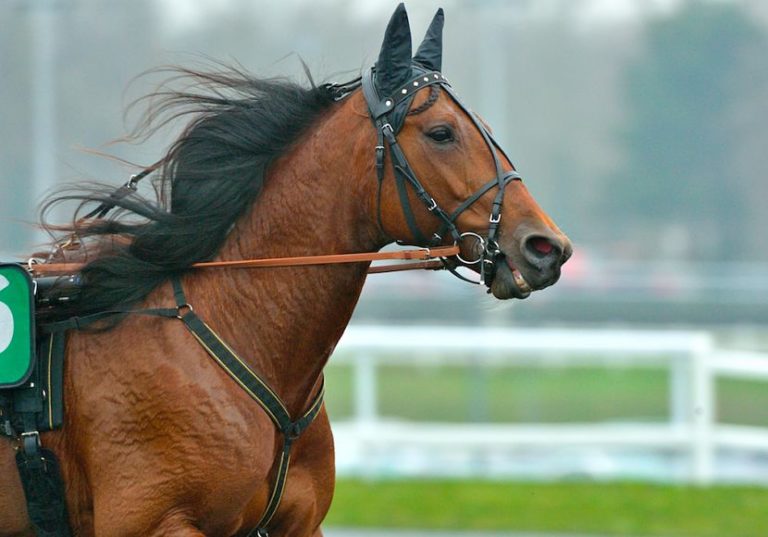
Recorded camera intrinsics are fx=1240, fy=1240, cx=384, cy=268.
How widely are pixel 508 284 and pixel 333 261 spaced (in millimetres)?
590

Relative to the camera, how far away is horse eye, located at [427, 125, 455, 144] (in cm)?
393

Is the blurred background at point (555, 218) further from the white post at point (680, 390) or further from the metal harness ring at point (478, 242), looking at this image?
the metal harness ring at point (478, 242)

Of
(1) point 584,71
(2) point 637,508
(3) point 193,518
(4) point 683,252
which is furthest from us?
(4) point 683,252

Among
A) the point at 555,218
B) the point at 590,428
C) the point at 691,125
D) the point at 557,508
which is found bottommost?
the point at 557,508

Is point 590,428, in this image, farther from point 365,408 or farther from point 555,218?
point 555,218

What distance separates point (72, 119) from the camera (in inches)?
616

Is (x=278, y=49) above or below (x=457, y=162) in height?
above

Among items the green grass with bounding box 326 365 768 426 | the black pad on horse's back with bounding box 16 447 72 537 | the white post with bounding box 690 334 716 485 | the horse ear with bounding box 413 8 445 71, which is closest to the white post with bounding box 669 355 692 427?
the white post with bounding box 690 334 716 485

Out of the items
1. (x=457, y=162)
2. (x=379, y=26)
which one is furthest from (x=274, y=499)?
(x=379, y=26)

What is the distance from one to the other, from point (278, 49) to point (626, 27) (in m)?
12.9

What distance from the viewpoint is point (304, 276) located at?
406 centimetres

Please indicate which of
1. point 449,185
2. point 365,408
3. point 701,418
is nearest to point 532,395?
point 365,408

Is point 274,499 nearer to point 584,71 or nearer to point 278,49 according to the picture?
point 278,49

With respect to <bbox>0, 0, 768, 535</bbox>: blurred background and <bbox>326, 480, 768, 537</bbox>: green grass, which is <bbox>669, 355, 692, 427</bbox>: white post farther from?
<bbox>326, 480, 768, 537</bbox>: green grass
